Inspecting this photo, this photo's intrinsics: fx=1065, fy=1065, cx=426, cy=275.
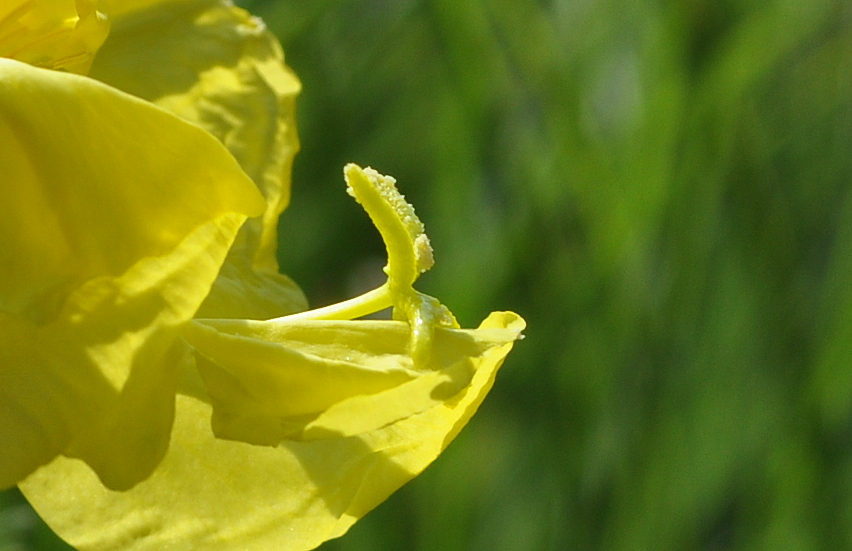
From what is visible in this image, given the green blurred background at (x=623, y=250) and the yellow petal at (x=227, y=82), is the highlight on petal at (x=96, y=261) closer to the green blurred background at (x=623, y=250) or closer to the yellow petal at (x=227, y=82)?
the yellow petal at (x=227, y=82)

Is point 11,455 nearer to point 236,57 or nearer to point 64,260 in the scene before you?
point 64,260

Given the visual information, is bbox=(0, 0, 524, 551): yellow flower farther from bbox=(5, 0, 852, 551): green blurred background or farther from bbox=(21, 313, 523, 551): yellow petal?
bbox=(5, 0, 852, 551): green blurred background

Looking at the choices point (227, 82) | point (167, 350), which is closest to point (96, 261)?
point (167, 350)

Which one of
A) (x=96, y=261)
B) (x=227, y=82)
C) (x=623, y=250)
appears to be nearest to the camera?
(x=96, y=261)

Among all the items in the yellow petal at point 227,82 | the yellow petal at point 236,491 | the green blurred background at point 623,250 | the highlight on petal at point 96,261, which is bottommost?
the green blurred background at point 623,250

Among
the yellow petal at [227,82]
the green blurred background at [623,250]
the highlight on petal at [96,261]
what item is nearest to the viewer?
the highlight on petal at [96,261]

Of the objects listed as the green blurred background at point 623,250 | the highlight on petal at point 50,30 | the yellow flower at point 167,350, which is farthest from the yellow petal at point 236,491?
the green blurred background at point 623,250

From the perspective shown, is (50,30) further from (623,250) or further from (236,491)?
(623,250)

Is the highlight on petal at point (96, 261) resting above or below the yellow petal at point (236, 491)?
above
